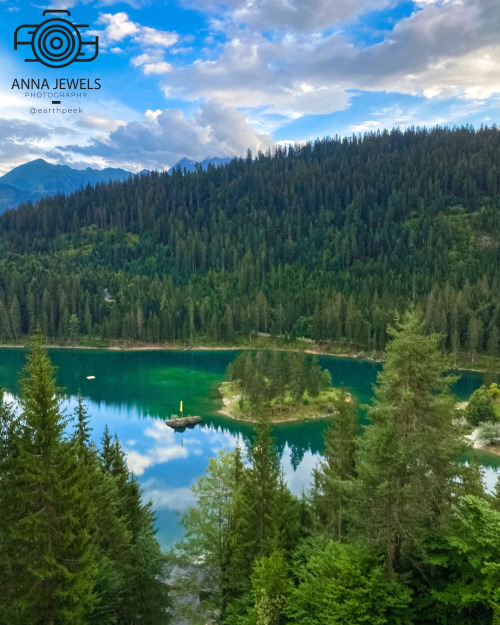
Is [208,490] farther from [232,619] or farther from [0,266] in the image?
[0,266]

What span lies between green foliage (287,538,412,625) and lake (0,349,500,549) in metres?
25.2

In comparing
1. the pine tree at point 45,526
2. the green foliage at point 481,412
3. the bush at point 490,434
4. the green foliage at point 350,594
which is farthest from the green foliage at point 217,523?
the green foliage at point 481,412

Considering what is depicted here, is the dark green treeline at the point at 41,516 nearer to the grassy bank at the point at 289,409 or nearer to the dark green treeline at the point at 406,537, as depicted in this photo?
the dark green treeline at the point at 406,537

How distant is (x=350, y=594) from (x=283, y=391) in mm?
61255

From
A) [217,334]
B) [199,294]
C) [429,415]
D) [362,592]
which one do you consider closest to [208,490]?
[362,592]

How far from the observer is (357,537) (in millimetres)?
19062

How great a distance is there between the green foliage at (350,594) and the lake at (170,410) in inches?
991

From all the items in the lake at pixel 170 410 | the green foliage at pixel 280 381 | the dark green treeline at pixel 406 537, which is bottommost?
the lake at pixel 170 410

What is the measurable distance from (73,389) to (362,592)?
8987 cm

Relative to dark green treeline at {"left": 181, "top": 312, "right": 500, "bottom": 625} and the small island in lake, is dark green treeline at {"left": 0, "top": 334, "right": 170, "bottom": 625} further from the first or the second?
the small island in lake

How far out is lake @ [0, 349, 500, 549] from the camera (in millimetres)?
55031

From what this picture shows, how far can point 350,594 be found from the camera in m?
16.6

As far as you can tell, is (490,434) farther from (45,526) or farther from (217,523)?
(45,526)

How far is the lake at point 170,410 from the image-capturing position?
181ft
